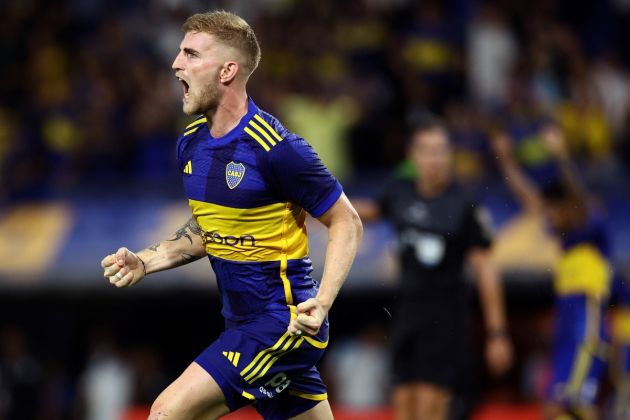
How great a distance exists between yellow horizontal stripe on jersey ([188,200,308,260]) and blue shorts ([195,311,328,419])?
0.30m

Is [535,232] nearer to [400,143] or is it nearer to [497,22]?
[400,143]

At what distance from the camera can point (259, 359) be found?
611 centimetres

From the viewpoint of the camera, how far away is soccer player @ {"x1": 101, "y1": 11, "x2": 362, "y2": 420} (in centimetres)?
599

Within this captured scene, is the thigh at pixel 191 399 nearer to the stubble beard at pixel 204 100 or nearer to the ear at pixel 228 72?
the stubble beard at pixel 204 100

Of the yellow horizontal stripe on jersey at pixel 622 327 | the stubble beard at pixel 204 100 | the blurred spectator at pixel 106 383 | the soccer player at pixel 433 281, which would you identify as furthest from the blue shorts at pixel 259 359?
the blurred spectator at pixel 106 383

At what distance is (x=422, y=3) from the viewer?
15039 mm

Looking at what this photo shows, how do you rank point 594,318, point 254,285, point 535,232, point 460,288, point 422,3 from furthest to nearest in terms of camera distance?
point 422,3 < point 535,232 < point 594,318 < point 460,288 < point 254,285

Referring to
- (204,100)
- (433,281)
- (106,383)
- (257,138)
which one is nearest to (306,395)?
(257,138)

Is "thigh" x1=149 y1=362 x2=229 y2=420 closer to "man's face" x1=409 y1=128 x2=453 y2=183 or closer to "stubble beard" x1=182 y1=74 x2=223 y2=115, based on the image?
"stubble beard" x1=182 y1=74 x2=223 y2=115

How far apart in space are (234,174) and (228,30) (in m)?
0.65

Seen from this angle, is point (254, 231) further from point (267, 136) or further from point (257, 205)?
point (267, 136)

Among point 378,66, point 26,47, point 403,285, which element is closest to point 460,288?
point 403,285

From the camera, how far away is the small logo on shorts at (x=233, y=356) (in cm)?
609

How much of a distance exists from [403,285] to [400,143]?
487 cm
